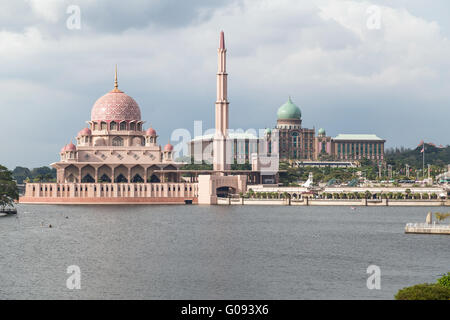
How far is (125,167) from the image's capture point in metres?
144

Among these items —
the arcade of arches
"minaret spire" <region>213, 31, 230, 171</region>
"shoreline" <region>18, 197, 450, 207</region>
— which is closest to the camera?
"shoreline" <region>18, 197, 450, 207</region>

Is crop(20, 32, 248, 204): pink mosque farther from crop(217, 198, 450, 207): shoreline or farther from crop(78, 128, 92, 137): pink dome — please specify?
crop(217, 198, 450, 207): shoreline

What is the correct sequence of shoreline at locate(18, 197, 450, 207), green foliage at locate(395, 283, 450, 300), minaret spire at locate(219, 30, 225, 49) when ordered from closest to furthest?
green foliage at locate(395, 283, 450, 300)
shoreline at locate(18, 197, 450, 207)
minaret spire at locate(219, 30, 225, 49)

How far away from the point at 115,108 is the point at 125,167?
11.3 m

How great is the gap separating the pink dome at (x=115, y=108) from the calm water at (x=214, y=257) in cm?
5283

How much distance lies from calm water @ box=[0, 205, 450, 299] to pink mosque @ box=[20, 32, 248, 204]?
40.6 metres

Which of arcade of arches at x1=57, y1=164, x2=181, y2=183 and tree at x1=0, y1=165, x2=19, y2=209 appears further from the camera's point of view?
arcade of arches at x1=57, y1=164, x2=181, y2=183

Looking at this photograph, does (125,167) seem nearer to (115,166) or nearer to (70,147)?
(115,166)

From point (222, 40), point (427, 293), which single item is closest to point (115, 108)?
point (222, 40)

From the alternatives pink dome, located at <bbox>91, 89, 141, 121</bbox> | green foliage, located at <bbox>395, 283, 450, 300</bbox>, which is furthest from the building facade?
green foliage, located at <bbox>395, 283, 450, 300</bbox>

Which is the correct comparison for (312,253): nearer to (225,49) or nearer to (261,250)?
(261,250)

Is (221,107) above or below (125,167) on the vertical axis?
above

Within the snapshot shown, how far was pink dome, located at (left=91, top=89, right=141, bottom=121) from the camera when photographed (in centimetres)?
14525
